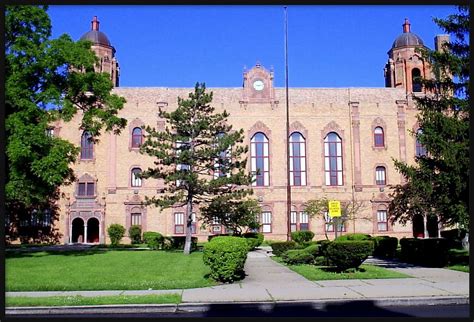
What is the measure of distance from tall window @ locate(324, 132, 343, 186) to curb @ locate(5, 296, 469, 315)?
3869 cm

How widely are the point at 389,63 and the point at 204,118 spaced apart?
106 ft

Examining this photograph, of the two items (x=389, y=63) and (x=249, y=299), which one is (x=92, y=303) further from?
(x=389, y=63)

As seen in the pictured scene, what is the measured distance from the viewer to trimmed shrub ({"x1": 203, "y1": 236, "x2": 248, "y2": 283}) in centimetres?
1538

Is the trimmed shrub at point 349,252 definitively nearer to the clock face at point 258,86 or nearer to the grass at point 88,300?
the grass at point 88,300

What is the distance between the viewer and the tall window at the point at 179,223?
162 feet

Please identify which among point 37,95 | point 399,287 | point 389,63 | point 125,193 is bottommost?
point 399,287

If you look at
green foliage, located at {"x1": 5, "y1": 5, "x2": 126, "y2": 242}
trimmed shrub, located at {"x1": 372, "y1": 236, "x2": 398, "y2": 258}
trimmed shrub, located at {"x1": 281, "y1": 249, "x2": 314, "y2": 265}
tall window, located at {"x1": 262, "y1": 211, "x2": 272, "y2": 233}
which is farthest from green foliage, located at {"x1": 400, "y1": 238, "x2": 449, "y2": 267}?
tall window, located at {"x1": 262, "y1": 211, "x2": 272, "y2": 233}

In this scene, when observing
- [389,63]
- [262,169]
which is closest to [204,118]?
[262,169]

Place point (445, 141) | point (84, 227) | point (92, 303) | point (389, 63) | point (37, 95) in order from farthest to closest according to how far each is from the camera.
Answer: point (389, 63) < point (84, 227) < point (37, 95) < point (445, 141) < point (92, 303)

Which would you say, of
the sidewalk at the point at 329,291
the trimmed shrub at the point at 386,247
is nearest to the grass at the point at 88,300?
the sidewalk at the point at 329,291

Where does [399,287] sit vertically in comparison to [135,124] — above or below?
below

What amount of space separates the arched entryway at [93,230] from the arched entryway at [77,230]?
2.10ft

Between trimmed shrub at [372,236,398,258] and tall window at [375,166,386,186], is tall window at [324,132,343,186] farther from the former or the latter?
trimmed shrub at [372,236,398,258]

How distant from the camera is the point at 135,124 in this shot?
4997 centimetres
